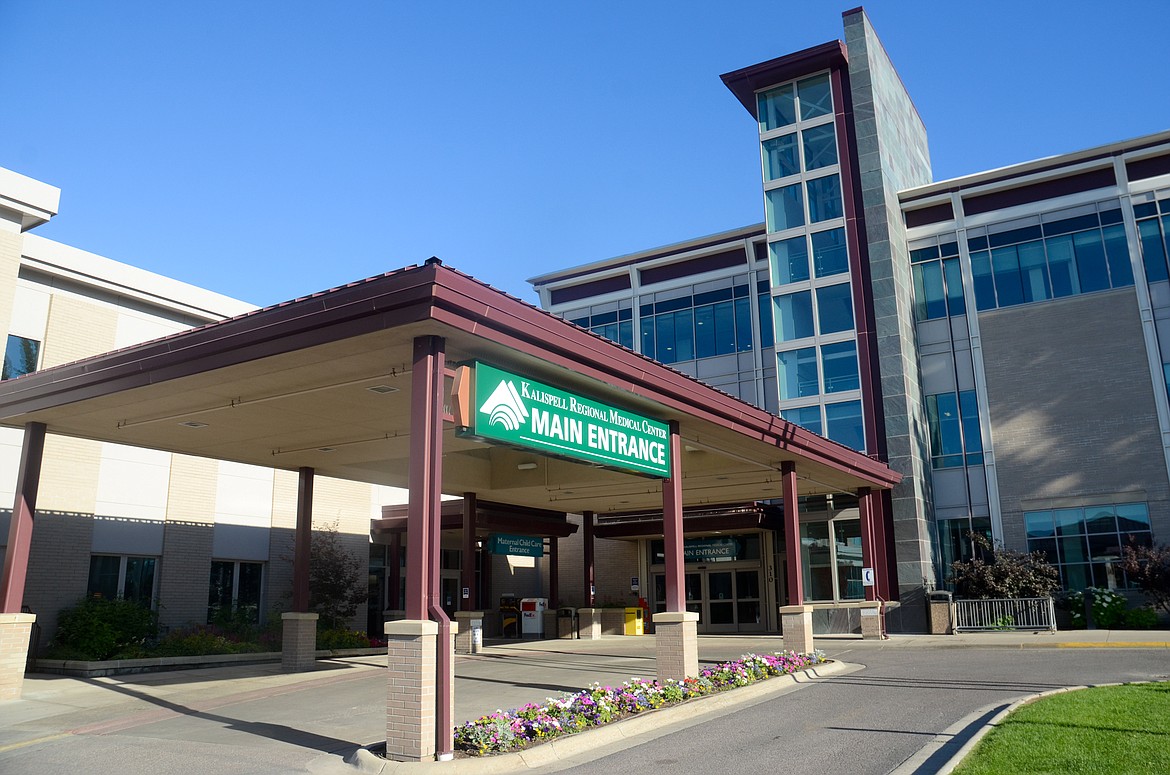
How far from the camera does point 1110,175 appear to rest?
32.2 m

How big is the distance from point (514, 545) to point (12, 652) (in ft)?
57.4

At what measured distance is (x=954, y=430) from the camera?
3338 centimetres

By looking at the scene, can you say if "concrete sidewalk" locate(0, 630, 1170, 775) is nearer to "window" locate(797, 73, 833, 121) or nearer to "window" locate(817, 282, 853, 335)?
"window" locate(817, 282, 853, 335)

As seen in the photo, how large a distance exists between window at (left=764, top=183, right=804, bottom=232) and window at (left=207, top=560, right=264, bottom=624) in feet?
74.8

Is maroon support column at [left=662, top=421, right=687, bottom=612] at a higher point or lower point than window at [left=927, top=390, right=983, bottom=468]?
lower

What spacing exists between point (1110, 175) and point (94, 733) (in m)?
34.2

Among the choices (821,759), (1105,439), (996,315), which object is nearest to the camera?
(821,759)

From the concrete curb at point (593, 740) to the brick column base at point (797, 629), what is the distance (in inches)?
177

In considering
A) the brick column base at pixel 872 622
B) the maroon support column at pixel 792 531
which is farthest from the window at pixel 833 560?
the maroon support column at pixel 792 531

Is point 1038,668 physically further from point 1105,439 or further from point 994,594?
point 1105,439

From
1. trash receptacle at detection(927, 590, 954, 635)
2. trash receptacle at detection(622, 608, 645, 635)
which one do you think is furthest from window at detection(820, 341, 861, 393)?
trash receptacle at detection(622, 608, 645, 635)

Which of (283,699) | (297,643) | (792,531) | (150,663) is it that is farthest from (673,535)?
(150,663)

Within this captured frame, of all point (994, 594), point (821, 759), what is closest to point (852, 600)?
point (994, 594)

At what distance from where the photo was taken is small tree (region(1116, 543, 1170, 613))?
1058 inches
